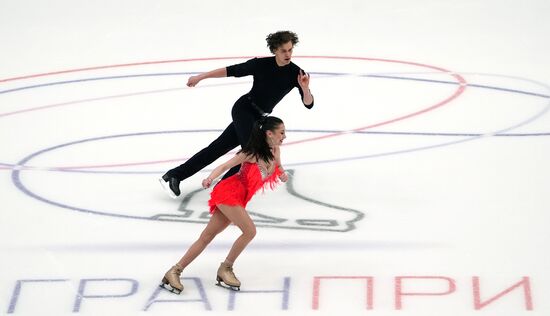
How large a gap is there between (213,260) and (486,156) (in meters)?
2.97

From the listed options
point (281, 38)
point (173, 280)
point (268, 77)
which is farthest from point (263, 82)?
point (173, 280)

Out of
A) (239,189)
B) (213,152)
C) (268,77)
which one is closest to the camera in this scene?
(239,189)

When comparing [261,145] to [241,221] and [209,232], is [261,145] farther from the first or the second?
[209,232]

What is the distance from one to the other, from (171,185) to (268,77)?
1.21m

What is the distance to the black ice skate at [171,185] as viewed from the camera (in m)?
→ 11.2

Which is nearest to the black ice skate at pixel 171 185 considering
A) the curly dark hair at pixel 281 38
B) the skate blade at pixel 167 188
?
the skate blade at pixel 167 188

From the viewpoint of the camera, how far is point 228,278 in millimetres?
9539

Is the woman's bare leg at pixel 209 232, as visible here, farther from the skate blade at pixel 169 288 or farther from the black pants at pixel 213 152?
the black pants at pixel 213 152

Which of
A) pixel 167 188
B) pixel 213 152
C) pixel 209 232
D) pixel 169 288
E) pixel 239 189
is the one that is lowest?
pixel 169 288

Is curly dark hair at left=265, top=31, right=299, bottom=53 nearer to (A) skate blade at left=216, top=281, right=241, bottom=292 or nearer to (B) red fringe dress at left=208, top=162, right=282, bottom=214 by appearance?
(B) red fringe dress at left=208, top=162, right=282, bottom=214

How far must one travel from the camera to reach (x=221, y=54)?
49.8 feet

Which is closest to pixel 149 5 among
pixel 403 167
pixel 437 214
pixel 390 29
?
pixel 390 29

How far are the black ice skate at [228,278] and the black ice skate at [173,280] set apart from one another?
279 millimetres

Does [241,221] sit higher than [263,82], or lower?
lower
